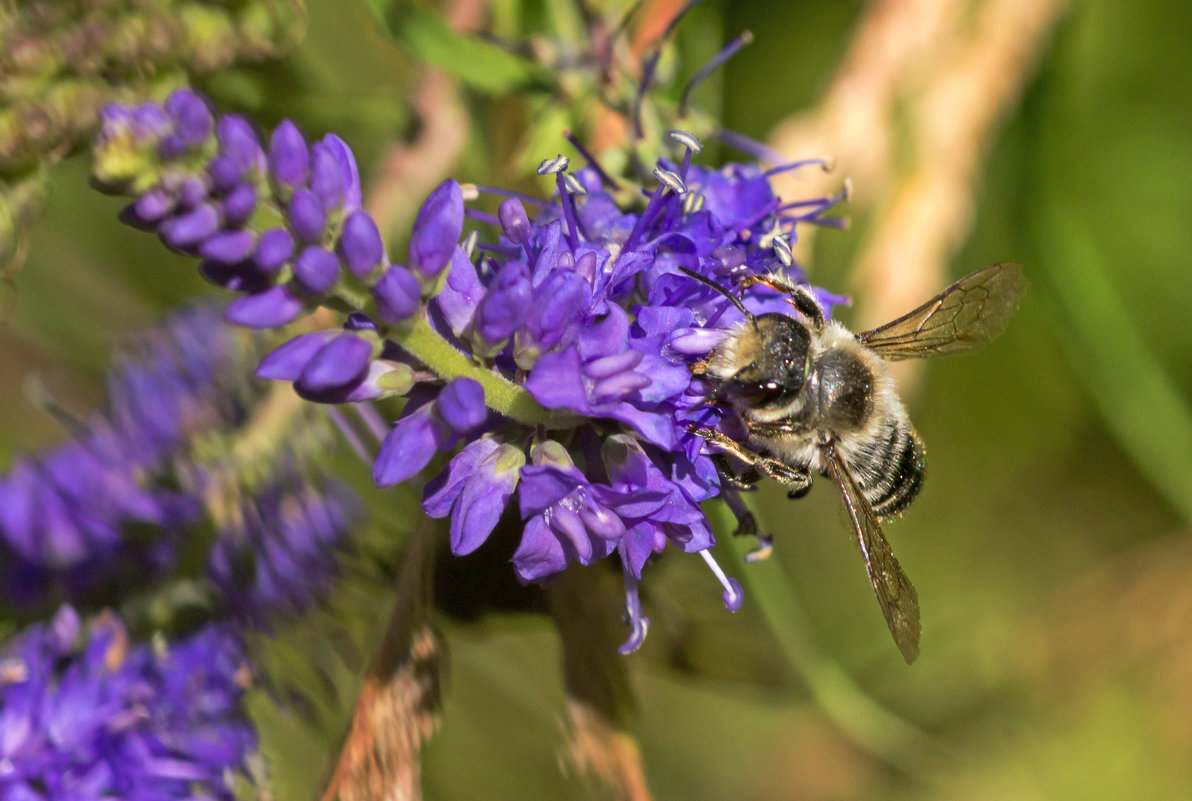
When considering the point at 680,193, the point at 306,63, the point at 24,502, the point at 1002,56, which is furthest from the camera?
the point at 1002,56

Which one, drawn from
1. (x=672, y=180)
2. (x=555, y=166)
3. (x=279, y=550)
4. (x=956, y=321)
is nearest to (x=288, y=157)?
(x=555, y=166)

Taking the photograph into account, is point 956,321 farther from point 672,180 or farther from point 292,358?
point 292,358

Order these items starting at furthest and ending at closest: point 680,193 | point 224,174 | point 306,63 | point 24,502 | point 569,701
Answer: point 306,63, point 24,502, point 569,701, point 680,193, point 224,174

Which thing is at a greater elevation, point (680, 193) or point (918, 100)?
point (918, 100)

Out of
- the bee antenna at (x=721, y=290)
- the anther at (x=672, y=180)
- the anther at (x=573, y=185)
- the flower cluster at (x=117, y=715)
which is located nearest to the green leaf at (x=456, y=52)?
the anther at (x=573, y=185)

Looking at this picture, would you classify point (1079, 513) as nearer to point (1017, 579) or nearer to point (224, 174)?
point (1017, 579)

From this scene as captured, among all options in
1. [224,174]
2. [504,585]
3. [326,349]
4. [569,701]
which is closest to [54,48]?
[224,174]

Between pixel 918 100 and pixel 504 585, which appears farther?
pixel 918 100

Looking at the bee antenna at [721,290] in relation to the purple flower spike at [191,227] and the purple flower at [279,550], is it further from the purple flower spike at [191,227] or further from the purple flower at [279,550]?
the purple flower at [279,550]
